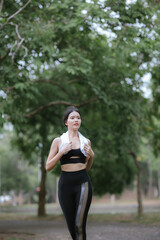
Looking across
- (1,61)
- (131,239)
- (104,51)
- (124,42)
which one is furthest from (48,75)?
(131,239)

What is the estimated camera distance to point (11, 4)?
10.4 meters

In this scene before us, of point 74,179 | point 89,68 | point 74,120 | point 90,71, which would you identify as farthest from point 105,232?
point 74,120

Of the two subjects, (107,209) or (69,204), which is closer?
(69,204)

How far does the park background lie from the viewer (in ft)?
32.8

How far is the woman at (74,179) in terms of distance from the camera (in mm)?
4336

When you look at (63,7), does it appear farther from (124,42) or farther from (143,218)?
(143,218)

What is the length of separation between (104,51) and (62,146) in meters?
10.4

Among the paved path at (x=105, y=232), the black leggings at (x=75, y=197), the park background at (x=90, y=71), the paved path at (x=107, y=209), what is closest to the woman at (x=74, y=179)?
the black leggings at (x=75, y=197)

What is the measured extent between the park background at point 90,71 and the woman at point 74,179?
721mm

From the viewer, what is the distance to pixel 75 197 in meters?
4.44

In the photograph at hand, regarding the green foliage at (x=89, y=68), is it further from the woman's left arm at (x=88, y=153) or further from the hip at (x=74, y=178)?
the hip at (x=74, y=178)

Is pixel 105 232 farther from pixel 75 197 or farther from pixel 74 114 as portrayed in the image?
pixel 74 114

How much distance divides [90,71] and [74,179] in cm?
915

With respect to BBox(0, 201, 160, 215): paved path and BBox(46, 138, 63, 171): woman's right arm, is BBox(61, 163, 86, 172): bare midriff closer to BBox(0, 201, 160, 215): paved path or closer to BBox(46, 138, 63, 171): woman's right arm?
BBox(46, 138, 63, 171): woman's right arm
